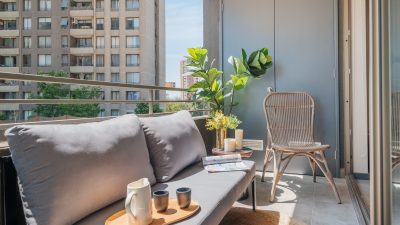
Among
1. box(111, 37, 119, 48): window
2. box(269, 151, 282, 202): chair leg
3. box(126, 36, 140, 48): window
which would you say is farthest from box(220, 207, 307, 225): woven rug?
box(111, 37, 119, 48): window

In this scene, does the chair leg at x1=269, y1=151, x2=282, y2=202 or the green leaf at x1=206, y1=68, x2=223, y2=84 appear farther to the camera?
the green leaf at x1=206, y1=68, x2=223, y2=84

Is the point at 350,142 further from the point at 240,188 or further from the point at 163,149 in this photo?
the point at 163,149

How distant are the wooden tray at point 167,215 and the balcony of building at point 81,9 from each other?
38.3 meters

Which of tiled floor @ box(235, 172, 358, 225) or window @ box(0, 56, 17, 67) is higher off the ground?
window @ box(0, 56, 17, 67)

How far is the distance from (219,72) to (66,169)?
8.38 ft

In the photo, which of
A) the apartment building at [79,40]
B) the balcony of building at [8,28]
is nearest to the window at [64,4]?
the apartment building at [79,40]

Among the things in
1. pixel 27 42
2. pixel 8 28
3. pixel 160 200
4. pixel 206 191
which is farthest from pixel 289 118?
pixel 8 28

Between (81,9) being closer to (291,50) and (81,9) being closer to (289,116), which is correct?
(291,50)

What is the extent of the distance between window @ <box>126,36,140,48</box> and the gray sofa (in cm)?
3425

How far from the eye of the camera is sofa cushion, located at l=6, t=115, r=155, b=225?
107cm

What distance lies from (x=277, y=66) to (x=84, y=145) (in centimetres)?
282

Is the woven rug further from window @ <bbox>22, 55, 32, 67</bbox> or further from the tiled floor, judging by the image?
window @ <bbox>22, 55, 32, 67</bbox>

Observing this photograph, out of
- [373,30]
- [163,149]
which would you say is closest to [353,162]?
[373,30]

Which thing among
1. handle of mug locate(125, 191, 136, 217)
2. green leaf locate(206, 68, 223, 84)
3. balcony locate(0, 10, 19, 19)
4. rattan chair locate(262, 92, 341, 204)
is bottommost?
handle of mug locate(125, 191, 136, 217)
